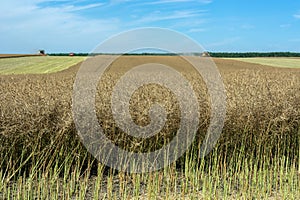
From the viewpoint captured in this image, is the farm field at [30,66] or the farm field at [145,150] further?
the farm field at [30,66]

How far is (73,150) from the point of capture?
17.2ft

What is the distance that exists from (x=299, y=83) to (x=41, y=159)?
4983mm

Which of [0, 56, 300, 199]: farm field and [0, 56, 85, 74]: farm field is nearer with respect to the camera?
[0, 56, 300, 199]: farm field

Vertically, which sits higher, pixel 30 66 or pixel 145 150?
pixel 30 66

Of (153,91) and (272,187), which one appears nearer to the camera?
→ (272,187)

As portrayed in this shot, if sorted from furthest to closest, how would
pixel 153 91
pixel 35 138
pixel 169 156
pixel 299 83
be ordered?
pixel 299 83, pixel 153 91, pixel 169 156, pixel 35 138

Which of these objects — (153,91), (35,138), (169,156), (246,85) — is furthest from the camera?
(246,85)

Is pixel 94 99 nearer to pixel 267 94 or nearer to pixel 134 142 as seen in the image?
pixel 134 142

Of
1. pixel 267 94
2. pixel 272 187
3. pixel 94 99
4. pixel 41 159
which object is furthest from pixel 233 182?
pixel 41 159

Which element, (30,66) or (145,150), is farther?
(30,66)

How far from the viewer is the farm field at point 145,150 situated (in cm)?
486

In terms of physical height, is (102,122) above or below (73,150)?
above

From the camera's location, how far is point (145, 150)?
18.3 ft

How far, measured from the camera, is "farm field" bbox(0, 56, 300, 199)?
4859 millimetres
